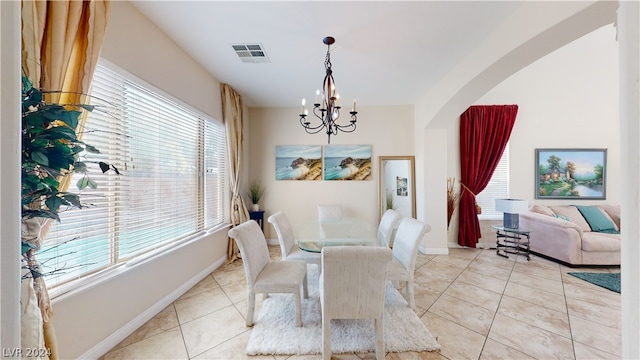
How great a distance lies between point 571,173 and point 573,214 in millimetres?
804

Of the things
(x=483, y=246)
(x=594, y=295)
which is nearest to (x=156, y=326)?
(x=594, y=295)

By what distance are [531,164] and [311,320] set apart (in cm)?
476

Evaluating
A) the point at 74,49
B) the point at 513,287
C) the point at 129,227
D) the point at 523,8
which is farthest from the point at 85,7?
the point at 513,287

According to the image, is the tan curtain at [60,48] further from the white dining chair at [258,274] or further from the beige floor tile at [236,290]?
the beige floor tile at [236,290]

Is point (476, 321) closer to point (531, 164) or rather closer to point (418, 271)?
point (418, 271)

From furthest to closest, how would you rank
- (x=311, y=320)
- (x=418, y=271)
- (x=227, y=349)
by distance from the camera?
(x=418, y=271), (x=311, y=320), (x=227, y=349)

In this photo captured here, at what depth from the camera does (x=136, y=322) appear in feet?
6.42

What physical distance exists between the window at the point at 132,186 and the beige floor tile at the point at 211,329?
2.73 feet

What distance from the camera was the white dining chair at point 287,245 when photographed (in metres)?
2.48

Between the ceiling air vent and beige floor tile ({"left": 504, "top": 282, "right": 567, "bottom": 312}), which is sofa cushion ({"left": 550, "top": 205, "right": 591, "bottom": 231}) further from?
the ceiling air vent

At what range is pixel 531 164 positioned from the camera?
4176 millimetres

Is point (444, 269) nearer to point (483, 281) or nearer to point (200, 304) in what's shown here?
point (483, 281)

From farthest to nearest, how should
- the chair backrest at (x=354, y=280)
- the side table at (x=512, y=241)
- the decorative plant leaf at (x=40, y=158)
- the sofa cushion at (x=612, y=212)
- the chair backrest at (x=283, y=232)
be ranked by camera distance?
1. the sofa cushion at (x=612, y=212)
2. the side table at (x=512, y=241)
3. the chair backrest at (x=283, y=232)
4. the chair backrest at (x=354, y=280)
5. the decorative plant leaf at (x=40, y=158)

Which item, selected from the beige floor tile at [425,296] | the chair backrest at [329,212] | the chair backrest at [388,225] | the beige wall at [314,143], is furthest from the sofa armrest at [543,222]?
the chair backrest at [329,212]
